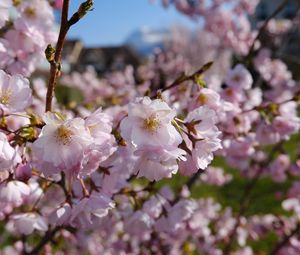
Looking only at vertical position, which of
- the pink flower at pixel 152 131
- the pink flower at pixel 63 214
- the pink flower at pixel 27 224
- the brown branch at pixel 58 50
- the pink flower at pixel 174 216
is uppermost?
the brown branch at pixel 58 50

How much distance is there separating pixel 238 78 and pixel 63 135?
1.32 meters

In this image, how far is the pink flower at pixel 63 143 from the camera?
4.17 feet

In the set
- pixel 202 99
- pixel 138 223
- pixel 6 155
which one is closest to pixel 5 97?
pixel 6 155

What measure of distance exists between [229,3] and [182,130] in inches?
256

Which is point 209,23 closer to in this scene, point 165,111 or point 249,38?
point 249,38

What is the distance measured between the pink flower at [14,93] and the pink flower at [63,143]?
166 mm

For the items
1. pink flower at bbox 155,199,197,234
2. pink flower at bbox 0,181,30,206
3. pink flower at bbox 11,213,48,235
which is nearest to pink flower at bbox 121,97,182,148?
pink flower at bbox 0,181,30,206

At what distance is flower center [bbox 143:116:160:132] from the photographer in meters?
1.29

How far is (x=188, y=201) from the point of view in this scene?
82.9 inches

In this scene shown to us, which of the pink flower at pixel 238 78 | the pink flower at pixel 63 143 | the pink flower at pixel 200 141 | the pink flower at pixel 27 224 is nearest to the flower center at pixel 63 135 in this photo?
the pink flower at pixel 63 143

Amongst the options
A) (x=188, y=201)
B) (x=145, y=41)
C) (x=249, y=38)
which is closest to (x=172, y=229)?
(x=188, y=201)

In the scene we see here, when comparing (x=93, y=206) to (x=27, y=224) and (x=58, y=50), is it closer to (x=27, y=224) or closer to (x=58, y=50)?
(x=27, y=224)

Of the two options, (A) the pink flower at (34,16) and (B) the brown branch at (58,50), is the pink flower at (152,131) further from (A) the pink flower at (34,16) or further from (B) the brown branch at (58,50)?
(A) the pink flower at (34,16)

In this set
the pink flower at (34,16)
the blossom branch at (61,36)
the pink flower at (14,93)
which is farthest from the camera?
the pink flower at (34,16)
